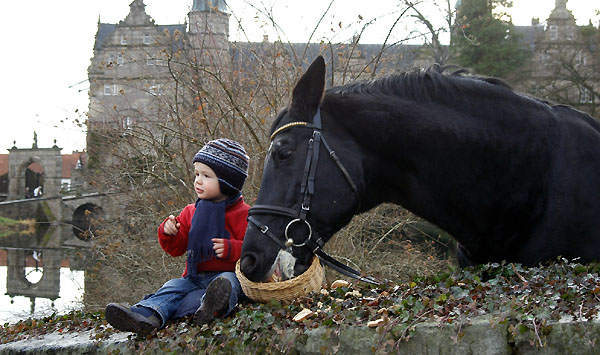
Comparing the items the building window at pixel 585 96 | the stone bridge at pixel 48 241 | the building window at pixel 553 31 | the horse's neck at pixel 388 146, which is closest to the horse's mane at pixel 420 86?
the horse's neck at pixel 388 146

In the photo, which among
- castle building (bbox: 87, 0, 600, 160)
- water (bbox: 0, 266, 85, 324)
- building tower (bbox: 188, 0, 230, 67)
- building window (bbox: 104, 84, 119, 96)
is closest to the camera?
castle building (bbox: 87, 0, 600, 160)

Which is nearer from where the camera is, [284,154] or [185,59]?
[284,154]

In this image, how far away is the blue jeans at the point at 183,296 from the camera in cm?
346

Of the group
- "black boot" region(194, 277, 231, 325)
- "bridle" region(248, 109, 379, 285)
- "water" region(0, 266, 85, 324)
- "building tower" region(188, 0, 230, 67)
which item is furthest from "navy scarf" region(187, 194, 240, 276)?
"water" region(0, 266, 85, 324)

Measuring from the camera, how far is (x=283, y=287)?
3.04 metres

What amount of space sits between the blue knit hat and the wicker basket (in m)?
0.70

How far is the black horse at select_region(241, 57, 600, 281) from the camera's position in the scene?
10.3 feet

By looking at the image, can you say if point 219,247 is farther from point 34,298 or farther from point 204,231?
point 34,298

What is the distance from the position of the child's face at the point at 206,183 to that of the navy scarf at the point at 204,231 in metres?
0.05

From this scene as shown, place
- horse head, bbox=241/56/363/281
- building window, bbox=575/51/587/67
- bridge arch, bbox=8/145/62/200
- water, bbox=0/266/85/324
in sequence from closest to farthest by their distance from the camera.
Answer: horse head, bbox=241/56/363/281 → water, bbox=0/266/85/324 → building window, bbox=575/51/587/67 → bridge arch, bbox=8/145/62/200

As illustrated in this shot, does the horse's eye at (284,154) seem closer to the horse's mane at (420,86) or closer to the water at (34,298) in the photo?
the horse's mane at (420,86)

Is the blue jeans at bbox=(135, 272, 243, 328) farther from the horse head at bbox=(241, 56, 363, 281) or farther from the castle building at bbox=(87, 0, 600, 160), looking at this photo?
the castle building at bbox=(87, 0, 600, 160)

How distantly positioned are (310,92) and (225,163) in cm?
79

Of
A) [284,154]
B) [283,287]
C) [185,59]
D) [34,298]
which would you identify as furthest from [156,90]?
[34,298]
